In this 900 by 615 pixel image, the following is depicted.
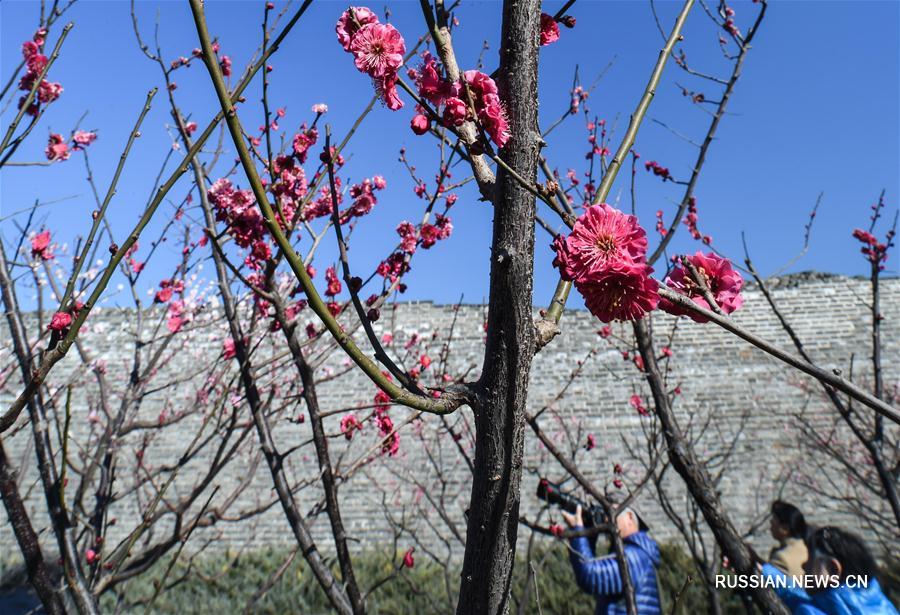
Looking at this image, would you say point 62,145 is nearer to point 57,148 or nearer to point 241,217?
point 57,148

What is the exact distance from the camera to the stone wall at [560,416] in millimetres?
8570

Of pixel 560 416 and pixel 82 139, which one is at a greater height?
pixel 82 139

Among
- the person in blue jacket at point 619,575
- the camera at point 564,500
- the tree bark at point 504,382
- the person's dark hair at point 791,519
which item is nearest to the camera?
the tree bark at point 504,382

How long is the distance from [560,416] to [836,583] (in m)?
5.76

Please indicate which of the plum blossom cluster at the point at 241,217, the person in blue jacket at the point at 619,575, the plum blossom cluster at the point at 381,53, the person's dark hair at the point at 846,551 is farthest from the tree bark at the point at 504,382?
the person in blue jacket at the point at 619,575

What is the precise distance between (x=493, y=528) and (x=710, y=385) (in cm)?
933

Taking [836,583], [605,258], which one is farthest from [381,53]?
[836,583]

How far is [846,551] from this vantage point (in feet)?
9.96

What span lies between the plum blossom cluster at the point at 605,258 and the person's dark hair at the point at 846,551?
9.19 ft

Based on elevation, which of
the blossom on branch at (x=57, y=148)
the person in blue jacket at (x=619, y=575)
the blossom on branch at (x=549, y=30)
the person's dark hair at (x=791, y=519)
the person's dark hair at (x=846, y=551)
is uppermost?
the blossom on branch at (x=57, y=148)

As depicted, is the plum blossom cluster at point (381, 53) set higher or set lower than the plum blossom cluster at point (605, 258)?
higher

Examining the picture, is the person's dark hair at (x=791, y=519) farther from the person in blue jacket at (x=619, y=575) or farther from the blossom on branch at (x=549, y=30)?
the blossom on branch at (x=549, y=30)

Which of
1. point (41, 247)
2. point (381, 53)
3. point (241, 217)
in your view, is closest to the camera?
point (381, 53)

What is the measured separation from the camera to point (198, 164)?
8.83ft
